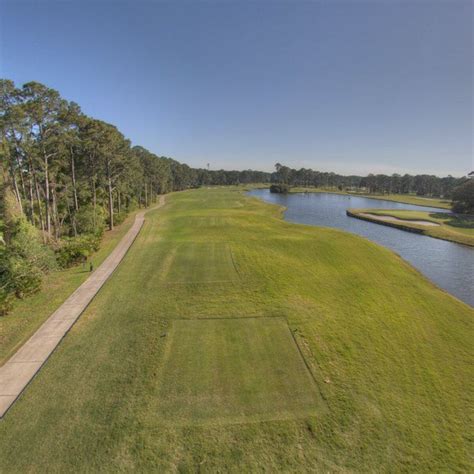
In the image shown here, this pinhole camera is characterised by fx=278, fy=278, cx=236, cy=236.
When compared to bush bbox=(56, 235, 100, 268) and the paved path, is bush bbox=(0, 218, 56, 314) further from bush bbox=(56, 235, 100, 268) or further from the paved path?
bush bbox=(56, 235, 100, 268)

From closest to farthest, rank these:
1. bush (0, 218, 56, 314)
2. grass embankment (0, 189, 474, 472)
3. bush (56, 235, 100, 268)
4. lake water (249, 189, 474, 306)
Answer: grass embankment (0, 189, 474, 472) → bush (0, 218, 56, 314) → bush (56, 235, 100, 268) → lake water (249, 189, 474, 306)

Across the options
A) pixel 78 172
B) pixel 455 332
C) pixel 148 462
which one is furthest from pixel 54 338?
pixel 78 172

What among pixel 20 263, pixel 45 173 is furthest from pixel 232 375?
pixel 45 173

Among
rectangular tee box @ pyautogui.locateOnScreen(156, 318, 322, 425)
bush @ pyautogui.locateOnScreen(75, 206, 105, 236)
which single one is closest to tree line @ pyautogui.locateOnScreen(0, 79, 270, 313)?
bush @ pyautogui.locateOnScreen(75, 206, 105, 236)

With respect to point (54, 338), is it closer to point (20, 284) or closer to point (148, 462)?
point (20, 284)

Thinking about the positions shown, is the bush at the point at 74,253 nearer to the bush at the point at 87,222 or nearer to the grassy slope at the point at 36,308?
the grassy slope at the point at 36,308
